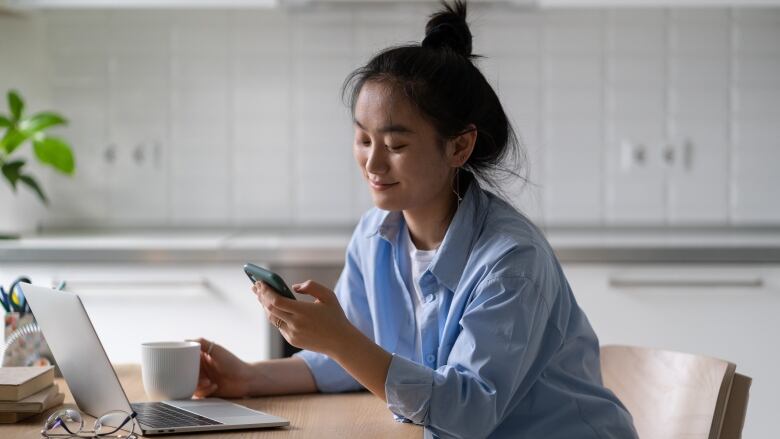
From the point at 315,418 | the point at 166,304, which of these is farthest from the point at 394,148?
the point at 166,304

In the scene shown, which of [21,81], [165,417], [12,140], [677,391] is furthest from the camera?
[21,81]

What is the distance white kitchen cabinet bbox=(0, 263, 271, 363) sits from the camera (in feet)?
9.11

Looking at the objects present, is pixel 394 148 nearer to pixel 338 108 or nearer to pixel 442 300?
pixel 442 300

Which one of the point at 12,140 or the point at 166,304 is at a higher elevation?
the point at 12,140

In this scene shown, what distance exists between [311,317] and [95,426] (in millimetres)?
291

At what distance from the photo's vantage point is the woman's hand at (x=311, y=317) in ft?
4.12

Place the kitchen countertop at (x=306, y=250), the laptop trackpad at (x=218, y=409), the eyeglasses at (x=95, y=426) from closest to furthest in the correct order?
the eyeglasses at (x=95, y=426) < the laptop trackpad at (x=218, y=409) < the kitchen countertop at (x=306, y=250)

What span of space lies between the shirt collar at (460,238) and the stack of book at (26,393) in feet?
1.87

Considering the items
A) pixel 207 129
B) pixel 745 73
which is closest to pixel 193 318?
pixel 207 129

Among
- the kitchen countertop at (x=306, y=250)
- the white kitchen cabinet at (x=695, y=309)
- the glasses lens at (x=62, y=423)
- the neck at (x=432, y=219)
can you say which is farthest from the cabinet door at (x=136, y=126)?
the glasses lens at (x=62, y=423)

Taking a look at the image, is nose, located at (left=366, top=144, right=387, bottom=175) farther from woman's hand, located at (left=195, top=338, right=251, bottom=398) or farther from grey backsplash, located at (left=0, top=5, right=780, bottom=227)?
grey backsplash, located at (left=0, top=5, right=780, bottom=227)

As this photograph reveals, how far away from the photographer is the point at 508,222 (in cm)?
148

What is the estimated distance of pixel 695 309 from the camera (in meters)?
2.76

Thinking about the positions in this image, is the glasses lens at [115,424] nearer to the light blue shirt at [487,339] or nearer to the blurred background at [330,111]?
the light blue shirt at [487,339]
